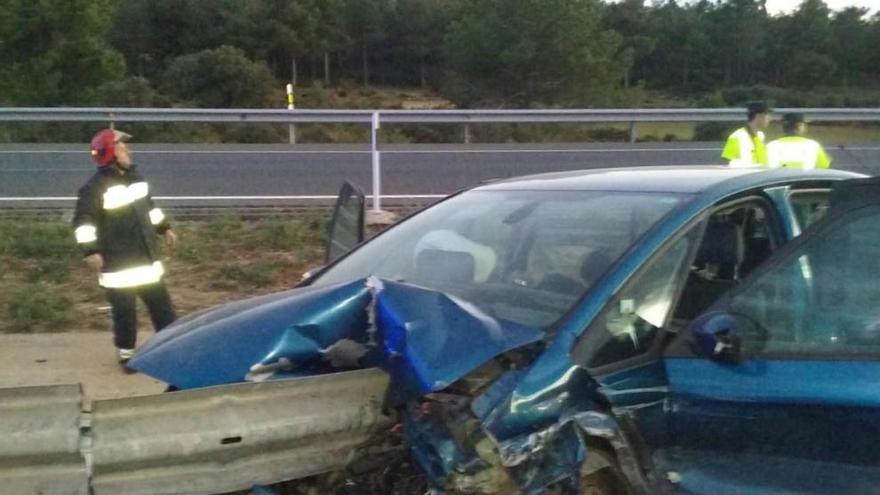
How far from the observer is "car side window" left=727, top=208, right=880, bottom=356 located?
3.81 m

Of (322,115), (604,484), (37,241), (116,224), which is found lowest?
(37,241)

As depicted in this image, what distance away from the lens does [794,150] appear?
8531 millimetres

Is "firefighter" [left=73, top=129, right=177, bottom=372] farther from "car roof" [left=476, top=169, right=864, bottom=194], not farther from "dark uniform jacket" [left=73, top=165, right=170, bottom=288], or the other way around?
"car roof" [left=476, top=169, right=864, bottom=194]

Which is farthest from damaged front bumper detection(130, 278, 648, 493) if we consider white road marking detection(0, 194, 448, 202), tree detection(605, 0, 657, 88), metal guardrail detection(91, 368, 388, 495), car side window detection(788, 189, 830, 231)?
tree detection(605, 0, 657, 88)

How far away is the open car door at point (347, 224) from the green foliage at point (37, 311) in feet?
11.1

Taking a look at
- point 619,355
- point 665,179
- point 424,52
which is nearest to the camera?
point 619,355

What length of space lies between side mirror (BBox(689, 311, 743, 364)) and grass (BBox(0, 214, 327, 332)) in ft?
19.0

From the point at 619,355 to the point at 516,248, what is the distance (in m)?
0.78

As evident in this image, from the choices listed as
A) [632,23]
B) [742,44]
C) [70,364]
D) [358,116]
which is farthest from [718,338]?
[632,23]

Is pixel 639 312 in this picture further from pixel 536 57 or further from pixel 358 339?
pixel 536 57

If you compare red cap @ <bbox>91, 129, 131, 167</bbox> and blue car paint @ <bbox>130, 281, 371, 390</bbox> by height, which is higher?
red cap @ <bbox>91, 129, 131, 167</bbox>

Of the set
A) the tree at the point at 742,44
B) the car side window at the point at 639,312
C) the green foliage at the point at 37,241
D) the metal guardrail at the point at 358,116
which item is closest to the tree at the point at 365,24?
the tree at the point at 742,44

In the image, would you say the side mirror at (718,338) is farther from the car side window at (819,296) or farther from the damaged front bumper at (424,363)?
the damaged front bumper at (424,363)

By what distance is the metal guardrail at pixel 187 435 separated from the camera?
315 centimetres
